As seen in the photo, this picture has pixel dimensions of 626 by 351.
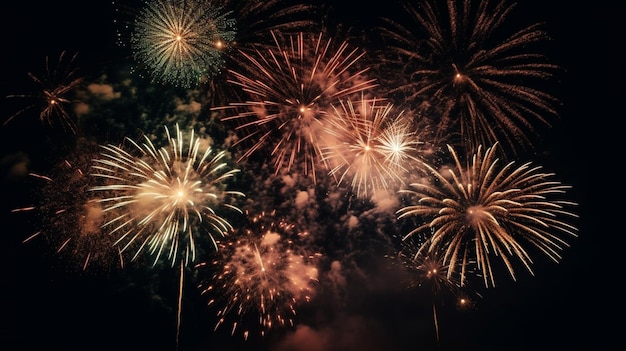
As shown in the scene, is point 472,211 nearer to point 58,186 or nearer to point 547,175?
Result: point 547,175

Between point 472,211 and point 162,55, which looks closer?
point 162,55

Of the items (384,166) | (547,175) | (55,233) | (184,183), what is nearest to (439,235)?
(384,166)

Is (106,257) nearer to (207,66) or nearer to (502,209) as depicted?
(207,66)

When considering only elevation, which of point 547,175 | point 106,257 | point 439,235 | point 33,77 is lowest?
point 106,257

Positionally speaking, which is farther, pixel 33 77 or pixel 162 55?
pixel 33 77

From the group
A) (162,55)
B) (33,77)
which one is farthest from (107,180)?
(162,55)

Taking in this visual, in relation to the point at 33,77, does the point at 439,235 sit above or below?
below

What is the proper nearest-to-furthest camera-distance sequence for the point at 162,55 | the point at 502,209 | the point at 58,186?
1. the point at 162,55
2. the point at 502,209
3. the point at 58,186

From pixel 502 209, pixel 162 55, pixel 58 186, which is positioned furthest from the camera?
pixel 58 186

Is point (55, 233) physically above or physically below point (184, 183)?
below
